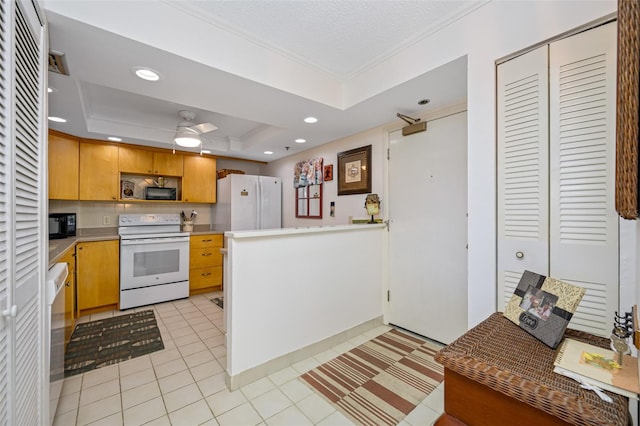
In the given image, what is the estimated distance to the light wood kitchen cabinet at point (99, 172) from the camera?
3510 mm

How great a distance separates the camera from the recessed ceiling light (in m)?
1.80

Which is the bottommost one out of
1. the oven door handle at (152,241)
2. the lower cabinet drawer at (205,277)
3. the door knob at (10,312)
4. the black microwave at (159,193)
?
the lower cabinet drawer at (205,277)

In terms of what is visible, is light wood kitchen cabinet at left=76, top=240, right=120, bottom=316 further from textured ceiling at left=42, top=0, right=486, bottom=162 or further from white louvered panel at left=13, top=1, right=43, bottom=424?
white louvered panel at left=13, top=1, right=43, bottom=424

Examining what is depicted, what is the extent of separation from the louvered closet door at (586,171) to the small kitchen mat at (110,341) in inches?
125

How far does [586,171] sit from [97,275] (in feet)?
15.2

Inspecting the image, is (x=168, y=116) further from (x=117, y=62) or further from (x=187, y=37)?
(x=187, y=37)

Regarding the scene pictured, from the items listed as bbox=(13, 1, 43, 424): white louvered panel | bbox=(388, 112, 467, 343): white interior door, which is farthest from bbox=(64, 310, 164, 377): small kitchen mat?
bbox=(388, 112, 467, 343): white interior door

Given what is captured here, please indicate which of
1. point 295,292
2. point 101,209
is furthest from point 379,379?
point 101,209

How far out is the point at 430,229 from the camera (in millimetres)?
2592

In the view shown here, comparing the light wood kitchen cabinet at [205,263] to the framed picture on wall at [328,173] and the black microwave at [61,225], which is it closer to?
the black microwave at [61,225]

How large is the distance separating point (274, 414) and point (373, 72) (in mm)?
2637

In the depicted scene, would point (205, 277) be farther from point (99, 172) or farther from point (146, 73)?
point (146, 73)

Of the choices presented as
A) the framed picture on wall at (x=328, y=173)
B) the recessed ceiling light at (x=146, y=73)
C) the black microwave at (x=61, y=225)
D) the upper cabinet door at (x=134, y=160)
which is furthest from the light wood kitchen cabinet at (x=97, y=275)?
the framed picture on wall at (x=328, y=173)

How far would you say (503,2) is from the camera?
1521 millimetres
